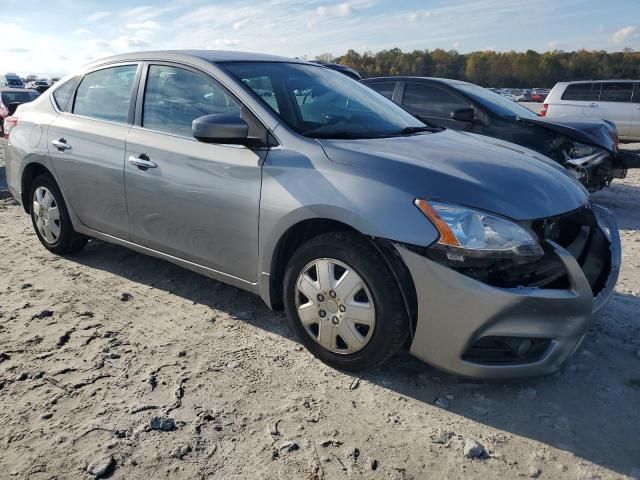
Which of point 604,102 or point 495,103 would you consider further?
point 604,102

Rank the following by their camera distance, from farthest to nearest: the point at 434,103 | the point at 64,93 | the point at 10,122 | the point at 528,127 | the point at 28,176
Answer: the point at 434,103
the point at 528,127
the point at 10,122
the point at 28,176
the point at 64,93

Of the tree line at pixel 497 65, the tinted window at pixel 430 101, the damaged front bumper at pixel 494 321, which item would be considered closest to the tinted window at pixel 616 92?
the tinted window at pixel 430 101

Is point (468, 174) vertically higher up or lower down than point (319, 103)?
lower down

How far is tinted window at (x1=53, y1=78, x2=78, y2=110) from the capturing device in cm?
427

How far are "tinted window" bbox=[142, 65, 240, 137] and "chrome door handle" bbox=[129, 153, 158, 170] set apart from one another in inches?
8.6

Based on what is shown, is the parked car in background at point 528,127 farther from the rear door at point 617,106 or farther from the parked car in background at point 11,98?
the parked car in background at point 11,98

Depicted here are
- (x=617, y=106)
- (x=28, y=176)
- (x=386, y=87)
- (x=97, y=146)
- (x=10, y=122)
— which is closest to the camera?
(x=97, y=146)

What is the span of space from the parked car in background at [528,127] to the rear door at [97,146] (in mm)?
3365

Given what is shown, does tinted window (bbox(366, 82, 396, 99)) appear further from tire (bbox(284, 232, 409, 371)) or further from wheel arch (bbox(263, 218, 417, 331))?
tire (bbox(284, 232, 409, 371))

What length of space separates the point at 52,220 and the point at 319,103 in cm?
256

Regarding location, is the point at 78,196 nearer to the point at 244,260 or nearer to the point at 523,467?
the point at 244,260

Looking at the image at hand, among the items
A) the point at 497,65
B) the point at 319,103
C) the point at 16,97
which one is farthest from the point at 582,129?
the point at 497,65

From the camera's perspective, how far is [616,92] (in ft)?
42.6

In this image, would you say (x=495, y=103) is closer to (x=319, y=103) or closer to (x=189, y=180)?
(x=319, y=103)
